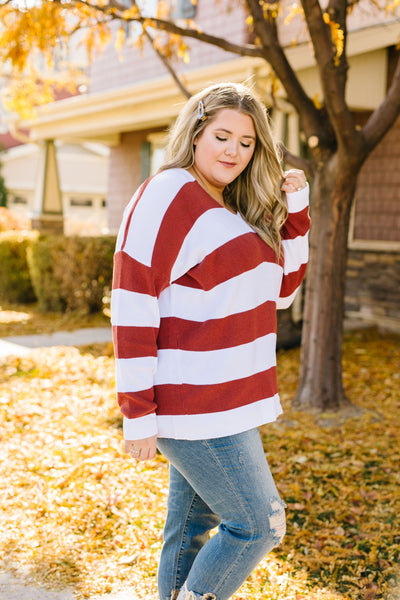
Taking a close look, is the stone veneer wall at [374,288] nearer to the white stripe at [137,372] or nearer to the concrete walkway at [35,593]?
the concrete walkway at [35,593]

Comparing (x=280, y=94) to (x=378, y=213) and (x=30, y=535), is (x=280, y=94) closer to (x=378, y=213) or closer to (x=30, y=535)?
(x=378, y=213)

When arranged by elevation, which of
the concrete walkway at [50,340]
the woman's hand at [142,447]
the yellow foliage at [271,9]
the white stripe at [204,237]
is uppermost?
the yellow foliage at [271,9]

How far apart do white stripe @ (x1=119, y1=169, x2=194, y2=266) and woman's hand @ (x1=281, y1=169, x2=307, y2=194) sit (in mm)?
470

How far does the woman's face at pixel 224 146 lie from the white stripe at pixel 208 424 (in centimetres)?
72

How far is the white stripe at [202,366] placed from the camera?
181 centimetres

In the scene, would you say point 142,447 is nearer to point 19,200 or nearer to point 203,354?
point 203,354

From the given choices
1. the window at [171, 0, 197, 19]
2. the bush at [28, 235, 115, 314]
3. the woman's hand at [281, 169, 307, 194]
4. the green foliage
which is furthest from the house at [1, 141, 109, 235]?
the woman's hand at [281, 169, 307, 194]

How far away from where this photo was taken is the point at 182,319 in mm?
1818

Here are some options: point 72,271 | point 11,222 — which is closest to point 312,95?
point 72,271

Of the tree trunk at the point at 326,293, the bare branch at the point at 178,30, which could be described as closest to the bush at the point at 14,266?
the bare branch at the point at 178,30

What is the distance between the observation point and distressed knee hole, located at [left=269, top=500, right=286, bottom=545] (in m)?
1.83

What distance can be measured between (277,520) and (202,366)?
0.50 metres

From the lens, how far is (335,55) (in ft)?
14.3

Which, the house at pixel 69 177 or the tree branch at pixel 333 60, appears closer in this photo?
the tree branch at pixel 333 60
